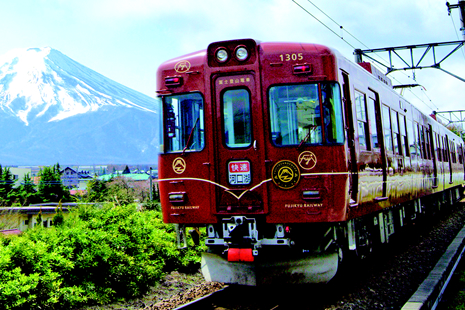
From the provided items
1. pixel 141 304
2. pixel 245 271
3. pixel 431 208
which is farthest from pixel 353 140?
pixel 431 208

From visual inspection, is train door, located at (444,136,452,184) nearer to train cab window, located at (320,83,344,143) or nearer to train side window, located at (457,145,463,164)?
train side window, located at (457,145,463,164)

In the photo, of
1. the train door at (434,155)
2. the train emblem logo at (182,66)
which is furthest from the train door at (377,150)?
the train door at (434,155)

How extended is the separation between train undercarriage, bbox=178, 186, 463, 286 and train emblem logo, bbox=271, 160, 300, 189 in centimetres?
56

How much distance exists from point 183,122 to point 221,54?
1.10 m

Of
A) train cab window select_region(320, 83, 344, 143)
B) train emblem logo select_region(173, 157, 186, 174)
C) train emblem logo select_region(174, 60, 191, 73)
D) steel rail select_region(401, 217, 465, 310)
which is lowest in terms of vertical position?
steel rail select_region(401, 217, 465, 310)

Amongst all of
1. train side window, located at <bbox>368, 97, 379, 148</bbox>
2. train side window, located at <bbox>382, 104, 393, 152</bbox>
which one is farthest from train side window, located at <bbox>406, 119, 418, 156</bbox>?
train side window, located at <bbox>368, 97, 379, 148</bbox>

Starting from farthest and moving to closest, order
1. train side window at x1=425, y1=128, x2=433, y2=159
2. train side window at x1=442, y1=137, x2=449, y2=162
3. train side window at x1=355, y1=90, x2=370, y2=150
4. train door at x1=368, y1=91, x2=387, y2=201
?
train side window at x1=442, y1=137, x2=449, y2=162, train side window at x1=425, y1=128, x2=433, y2=159, train door at x1=368, y1=91, x2=387, y2=201, train side window at x1=355, y1=90, x2=370, y2=150

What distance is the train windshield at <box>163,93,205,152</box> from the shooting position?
7.47 m

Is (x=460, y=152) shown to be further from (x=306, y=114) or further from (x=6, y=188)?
(x=6, y=188)

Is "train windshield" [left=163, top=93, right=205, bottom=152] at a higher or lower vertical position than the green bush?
higher

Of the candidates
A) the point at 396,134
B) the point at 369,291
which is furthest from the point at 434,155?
the point at 369,291

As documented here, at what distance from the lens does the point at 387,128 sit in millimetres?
9766

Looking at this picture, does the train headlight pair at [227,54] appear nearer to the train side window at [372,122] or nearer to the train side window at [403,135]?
the train side window at [372,122]

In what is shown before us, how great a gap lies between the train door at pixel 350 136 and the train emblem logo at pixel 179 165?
7.54 ft
